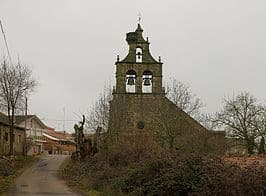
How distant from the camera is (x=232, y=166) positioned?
18656mm

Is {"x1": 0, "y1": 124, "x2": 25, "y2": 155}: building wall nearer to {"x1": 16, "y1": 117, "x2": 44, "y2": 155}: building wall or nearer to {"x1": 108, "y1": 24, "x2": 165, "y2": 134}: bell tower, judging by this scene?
{"x1": 16, "y1": 117, "x2": 44, "y2": 155}: building wall

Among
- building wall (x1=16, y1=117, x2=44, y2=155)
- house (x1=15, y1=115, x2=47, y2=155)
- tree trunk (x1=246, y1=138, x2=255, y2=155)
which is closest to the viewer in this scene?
tree trunk (x1=246, y1=138, x2=255, y2=155)

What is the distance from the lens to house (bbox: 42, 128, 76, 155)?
304ft

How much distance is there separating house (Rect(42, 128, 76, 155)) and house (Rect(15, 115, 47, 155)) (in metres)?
4.44

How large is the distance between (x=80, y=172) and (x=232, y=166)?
19.1 meters

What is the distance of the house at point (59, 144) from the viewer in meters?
92.6

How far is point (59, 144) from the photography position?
105 meters

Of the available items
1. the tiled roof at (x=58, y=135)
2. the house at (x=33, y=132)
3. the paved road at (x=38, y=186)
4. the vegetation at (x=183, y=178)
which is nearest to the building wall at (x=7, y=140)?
the house at (x=33, y=132)

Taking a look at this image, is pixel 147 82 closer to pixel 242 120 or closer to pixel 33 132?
pixel 242 120

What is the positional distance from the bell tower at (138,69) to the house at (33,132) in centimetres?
2905

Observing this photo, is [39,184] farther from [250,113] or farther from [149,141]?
[250,113]

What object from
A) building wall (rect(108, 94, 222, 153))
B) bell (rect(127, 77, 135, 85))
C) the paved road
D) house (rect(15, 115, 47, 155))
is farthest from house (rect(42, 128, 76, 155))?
the paved road

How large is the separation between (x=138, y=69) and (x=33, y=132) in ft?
126

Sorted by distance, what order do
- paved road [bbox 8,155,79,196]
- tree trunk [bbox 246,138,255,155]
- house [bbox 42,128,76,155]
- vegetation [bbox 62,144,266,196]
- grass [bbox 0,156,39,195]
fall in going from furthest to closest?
house [bbox 42,128,76,155], tree trunk [bbox 246,138,255,155], grass [bbox 0,156,39,195], paved road [bbox 8,155,79,196], vegetation [bbox 62,144,266,196]
